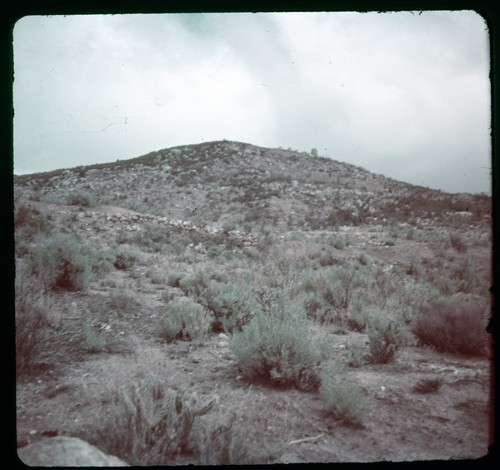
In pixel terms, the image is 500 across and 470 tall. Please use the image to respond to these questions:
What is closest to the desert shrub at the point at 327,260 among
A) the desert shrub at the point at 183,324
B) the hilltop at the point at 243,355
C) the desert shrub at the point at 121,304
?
the hilltop at the point at 243,355

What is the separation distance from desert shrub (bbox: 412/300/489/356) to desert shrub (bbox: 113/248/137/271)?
6129mm

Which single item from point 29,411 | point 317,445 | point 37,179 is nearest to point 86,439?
point 29,411

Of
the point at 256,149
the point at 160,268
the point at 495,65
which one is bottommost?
the point at 160,268

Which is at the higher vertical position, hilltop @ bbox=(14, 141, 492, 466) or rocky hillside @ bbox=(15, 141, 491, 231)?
rocky hillside @ bbox=(15, 141, 491, 231)

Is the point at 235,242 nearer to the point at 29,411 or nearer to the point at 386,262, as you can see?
the point at 386,262

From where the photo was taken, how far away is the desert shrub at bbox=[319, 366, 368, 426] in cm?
296

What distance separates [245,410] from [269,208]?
74.8ft

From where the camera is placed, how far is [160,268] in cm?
895

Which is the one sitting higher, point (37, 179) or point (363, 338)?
point (37, 179)

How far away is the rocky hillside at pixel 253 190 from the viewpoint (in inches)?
927

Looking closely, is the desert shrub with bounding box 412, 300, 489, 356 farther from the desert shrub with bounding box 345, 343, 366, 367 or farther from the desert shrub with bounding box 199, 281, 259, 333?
the desert shrub with bounding box 199, 281, 259, 333

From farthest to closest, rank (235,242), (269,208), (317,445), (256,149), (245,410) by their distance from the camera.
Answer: (256,149) < (269,208) < (235,242) < (245,410) < (317,445)

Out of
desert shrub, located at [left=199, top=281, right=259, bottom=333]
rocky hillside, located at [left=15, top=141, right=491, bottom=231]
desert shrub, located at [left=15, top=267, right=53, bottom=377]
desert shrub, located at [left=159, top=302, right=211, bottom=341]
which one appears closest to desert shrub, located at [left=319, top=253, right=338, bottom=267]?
desert shrub, located at [left=199, top=281, right=259, bottom=333]

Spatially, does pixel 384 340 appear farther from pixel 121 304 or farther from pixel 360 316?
pixel 121 304
